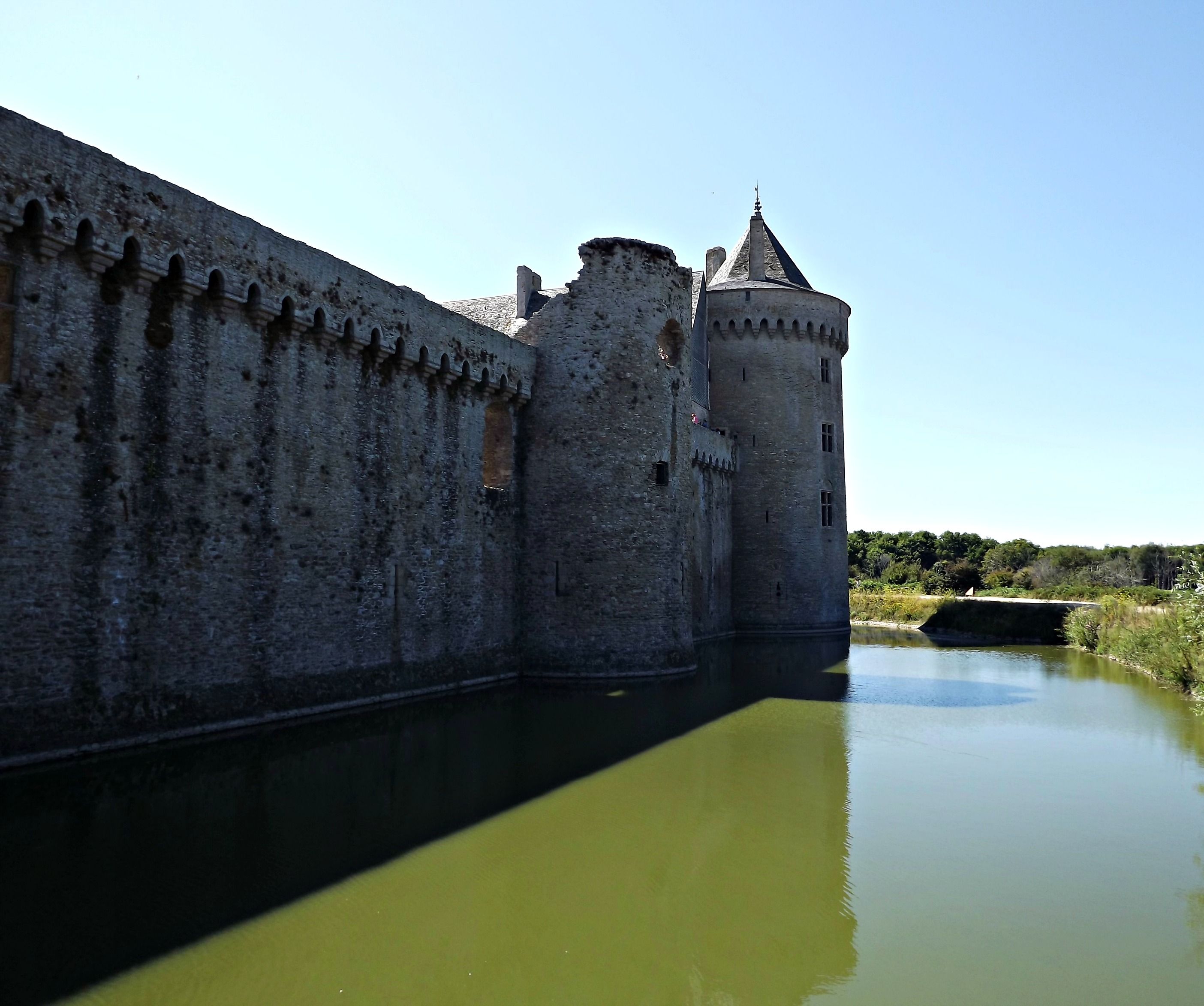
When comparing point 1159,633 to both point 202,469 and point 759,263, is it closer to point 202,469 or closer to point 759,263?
point 759,263

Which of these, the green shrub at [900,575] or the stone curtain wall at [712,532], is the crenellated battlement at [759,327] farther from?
the green shrub at [900,575]

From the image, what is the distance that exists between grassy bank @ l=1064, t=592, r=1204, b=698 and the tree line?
20.4m

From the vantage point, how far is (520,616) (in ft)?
64.1

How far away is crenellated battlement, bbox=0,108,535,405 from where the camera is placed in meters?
10.3

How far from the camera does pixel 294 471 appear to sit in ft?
45.8

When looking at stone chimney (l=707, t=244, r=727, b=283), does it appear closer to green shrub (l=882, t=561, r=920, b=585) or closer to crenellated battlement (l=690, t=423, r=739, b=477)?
crenellated battlement (l=690, t=423, r=739, b=477)

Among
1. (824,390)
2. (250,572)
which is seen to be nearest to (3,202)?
(250,572)

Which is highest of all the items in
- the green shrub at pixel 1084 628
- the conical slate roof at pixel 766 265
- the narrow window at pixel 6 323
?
the conical slate roof at pixel 766 265

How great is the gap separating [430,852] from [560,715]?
7.06m

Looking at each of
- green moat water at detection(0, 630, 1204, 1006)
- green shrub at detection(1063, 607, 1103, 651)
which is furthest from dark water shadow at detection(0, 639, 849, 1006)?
green shrub at detection(1063, 607, 1103, 651)

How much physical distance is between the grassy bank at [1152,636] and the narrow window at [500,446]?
42.6 ft

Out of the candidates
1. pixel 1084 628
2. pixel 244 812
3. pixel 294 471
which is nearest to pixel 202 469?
pixel 294 471

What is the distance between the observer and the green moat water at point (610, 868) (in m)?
5.72

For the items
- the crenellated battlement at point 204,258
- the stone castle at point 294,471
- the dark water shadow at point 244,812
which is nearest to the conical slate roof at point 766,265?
the stone castle at point 294,471
